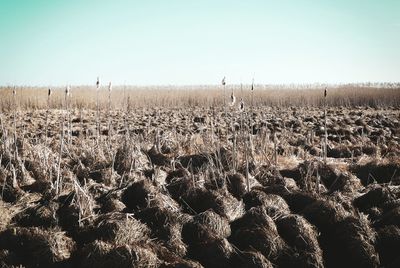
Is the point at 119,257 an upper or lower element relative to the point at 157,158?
lower

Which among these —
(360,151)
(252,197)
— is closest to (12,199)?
(252,197)

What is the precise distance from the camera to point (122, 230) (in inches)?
121

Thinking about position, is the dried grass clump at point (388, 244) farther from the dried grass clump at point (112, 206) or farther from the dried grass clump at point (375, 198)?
the dried grass clump at point (112, 206)

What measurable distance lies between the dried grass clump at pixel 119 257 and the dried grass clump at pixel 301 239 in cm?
109

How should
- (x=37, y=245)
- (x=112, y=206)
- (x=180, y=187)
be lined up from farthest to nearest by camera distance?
(x=180, y=187), (x=112, y=206), (x=37, y=245)

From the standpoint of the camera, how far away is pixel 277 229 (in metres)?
3.30

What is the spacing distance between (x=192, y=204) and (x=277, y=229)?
3.30ft

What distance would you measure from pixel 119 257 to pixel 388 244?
218 centimetres

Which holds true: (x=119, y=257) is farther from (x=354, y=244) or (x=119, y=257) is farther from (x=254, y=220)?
(x=354, y=244)

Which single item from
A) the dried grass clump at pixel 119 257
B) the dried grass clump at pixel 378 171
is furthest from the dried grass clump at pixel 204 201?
the dried grass clump at pixel 378 171

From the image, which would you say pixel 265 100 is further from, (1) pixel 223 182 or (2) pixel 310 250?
(2) pixel 310 250

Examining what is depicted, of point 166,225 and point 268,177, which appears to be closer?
point 166,225

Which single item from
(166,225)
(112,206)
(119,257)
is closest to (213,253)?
(166,225)

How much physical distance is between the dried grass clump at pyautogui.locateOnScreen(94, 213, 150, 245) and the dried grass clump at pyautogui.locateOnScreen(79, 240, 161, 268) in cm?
21
